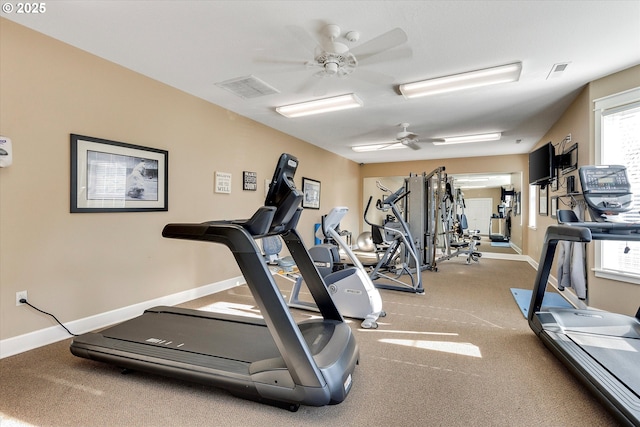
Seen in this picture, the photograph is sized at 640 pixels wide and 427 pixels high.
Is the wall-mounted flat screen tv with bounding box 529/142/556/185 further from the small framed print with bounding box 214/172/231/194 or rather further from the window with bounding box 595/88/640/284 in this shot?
the small framed print with bounding box 214/172/231/194

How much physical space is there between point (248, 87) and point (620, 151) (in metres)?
3.85

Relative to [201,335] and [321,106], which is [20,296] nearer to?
[201,335]

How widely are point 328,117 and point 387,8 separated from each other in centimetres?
243

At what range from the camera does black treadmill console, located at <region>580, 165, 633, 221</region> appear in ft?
7.23

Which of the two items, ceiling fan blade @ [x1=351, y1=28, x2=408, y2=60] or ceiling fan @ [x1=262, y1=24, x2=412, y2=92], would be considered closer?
ceiling fan blade @ [x1=351, y1=28, x2=408, y2=60]

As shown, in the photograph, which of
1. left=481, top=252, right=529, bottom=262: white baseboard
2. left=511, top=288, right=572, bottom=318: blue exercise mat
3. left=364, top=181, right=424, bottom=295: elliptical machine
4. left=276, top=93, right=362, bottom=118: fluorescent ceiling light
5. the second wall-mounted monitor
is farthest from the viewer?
left=481, top=252, right=529, bottom=262: white baseboard

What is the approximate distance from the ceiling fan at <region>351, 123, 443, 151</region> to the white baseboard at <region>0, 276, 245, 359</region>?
3665 millimetres

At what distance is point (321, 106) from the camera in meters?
3.89

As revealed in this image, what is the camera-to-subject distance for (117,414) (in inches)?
62.7

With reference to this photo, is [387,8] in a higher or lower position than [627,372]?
higher

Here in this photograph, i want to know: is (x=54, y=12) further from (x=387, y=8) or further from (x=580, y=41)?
(x=580, y=41)

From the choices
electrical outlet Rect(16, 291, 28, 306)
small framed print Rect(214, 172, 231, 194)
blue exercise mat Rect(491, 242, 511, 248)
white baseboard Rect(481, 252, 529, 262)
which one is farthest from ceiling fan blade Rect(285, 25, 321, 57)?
blue exercise mat Rect(491, 242, 511, 248)

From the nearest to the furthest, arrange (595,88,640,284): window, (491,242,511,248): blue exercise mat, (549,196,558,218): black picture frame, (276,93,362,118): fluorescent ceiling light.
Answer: (595,88,640,284): window, (276,93,362,118): fluorescent ceiling light, (549,196,558,218): black picture frame, (491,242,511,248): blue exercise mat

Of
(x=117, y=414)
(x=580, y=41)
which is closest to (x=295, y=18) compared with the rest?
(x=580, y=41)
